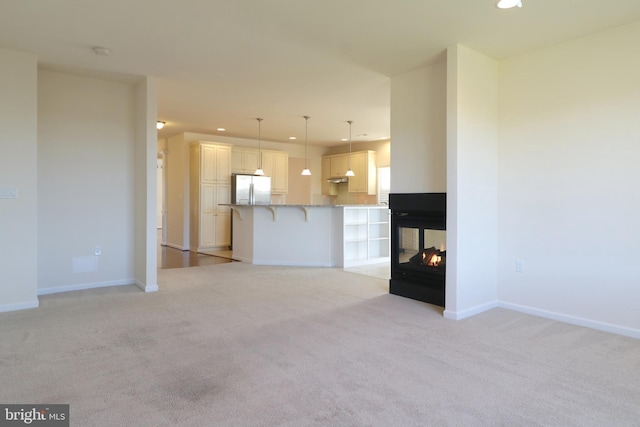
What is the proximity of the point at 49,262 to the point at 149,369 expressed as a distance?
2.85 meters

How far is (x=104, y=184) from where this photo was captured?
464cm

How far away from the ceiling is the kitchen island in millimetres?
2114

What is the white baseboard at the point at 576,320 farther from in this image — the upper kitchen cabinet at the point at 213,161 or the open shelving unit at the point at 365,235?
the upper kitchen cabinet at the point at 213,161

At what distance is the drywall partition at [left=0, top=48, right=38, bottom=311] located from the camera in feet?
11.9

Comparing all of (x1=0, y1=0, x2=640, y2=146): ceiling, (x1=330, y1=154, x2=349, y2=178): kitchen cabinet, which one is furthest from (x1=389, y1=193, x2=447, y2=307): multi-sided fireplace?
(x1=330, y1=154, x2=349, y2=178): kitchen cabinet

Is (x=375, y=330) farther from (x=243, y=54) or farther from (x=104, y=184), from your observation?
(x=104, y=184)

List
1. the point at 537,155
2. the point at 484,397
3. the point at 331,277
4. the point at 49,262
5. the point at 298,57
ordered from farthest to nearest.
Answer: the point at 331,277
the point at 49,262
the point at 298,57
the point at 537,155
the point at 484,397

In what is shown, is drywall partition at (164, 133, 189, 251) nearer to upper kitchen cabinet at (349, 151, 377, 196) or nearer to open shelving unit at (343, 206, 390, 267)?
upper kitchen cabinet at (349, 151, 377, 196)

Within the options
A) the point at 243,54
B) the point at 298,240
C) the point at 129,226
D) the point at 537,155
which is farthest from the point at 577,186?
the point at 129,226

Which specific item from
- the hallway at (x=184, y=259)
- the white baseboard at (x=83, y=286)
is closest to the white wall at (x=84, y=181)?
the white baseboard at (x=83, y=286)

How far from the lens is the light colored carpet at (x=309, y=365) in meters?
1.92

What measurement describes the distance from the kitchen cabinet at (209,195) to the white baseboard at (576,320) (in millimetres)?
5950

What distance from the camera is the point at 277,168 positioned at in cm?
928

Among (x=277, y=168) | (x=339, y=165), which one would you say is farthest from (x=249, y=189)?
(x=339, y=165)
